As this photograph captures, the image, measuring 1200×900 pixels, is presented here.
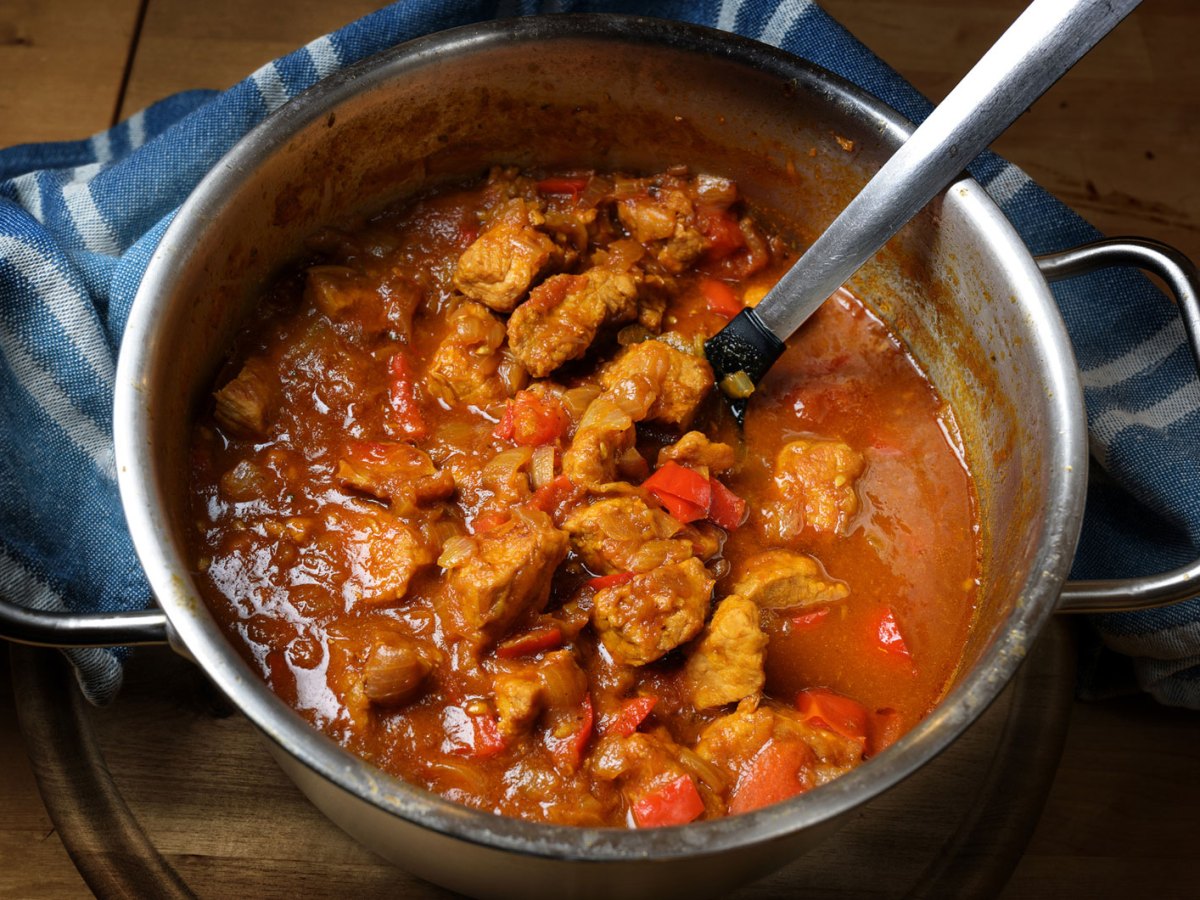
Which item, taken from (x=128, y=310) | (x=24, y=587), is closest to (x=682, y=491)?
(x=128, y=310)

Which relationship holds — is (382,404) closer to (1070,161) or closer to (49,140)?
(49,140)

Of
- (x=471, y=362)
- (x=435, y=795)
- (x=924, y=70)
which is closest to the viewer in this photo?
(x=435, y=795)

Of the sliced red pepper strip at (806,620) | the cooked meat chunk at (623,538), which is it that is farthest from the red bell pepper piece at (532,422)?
the sliced red pepper strip at (806,620)

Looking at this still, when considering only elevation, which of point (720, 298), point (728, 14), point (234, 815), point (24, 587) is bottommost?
point (234, 815)

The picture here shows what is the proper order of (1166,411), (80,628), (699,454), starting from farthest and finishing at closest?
(1166,411)
(699,454)
(80,628)

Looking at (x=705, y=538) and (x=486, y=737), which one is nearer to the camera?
(x=486, y=737)

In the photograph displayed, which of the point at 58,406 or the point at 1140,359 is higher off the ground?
the point at 1140,359

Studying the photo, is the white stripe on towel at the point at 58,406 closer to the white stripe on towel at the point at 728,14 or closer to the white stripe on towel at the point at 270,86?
the white stripe on towel at the point at 270,86

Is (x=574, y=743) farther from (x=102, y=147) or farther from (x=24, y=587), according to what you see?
(x=102, y=147)
